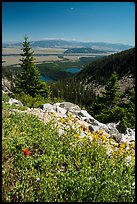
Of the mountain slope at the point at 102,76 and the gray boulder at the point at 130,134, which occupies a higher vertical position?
the mountain slope at the point at 102,76

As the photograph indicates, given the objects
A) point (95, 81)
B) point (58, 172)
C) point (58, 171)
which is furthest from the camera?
point (95, 81)

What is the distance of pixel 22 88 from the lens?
32625 mm

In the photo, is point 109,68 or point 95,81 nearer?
point 95,81

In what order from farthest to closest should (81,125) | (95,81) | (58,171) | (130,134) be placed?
(95,81) < (130,134) < (81,125) < (58,171)

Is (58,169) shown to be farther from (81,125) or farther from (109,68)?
(109,68)

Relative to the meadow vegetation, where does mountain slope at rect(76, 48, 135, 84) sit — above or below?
above

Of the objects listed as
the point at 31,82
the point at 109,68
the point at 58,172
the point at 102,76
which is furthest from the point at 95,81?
the point at 58,172

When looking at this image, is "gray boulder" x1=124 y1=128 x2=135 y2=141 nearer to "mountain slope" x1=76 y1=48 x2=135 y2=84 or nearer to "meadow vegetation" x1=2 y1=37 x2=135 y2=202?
"meadow vegetation" x1=2 y1=37 x2=135 y2=202

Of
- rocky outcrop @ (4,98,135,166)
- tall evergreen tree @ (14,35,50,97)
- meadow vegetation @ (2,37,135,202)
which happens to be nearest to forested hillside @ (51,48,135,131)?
tall evergreen tree @ (14,35,50,97)

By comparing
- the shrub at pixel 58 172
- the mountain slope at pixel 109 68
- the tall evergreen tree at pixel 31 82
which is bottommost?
the shrub at pixel 58 172

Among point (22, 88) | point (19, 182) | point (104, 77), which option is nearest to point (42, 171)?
point (19, 182)

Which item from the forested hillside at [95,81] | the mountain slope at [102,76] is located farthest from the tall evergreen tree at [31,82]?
the mountain slope at [102,76]

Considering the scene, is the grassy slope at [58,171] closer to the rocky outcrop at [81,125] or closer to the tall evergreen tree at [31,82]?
the rocky outcrop at [81,125]

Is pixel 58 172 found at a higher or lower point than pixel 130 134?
higher
